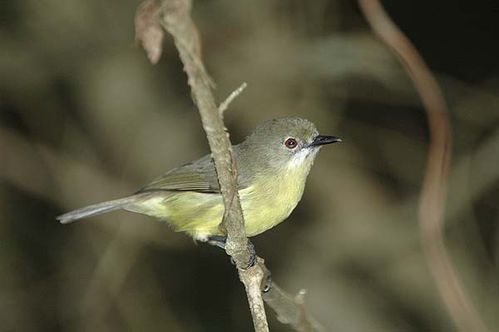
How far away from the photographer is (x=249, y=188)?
5395 millimetres

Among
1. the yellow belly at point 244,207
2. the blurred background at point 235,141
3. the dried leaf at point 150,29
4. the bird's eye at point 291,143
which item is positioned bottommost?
the dried leaf at point 150,29

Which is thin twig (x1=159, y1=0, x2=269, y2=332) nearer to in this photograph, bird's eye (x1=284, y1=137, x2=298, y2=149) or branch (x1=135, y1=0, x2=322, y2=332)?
branch (x1=135, y1=0, x2=322, y2=332)

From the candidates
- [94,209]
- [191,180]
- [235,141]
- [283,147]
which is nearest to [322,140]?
[283,147]

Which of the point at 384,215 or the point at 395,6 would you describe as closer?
the point at 384,215

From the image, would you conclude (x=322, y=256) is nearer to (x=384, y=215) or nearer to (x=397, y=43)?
(x=384, y=215)

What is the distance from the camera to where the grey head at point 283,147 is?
18.4 ft

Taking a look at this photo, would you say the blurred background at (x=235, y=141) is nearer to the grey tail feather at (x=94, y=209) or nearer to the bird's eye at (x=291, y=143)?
the bird's eye at (x=291, y=143)

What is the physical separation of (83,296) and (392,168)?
10.4 feet

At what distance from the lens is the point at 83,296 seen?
805 centimetres

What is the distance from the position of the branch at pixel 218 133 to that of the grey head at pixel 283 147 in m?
1.09

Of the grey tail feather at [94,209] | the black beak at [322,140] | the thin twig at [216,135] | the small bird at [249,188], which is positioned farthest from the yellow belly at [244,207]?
the thin twig at [216,135]

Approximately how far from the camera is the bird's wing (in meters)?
5.59

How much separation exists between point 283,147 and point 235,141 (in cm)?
258

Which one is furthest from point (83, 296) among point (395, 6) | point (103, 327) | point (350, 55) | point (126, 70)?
point (395, 6)
